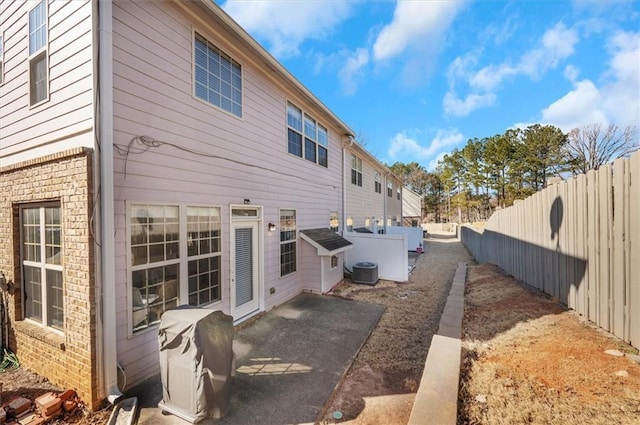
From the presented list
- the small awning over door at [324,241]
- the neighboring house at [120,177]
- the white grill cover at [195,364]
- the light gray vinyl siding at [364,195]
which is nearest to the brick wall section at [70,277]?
the neighboring house at [120,177]

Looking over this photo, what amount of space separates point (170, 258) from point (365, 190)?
37.9 feet

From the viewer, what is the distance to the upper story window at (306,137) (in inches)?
302

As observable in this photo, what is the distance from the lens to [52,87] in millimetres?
3748

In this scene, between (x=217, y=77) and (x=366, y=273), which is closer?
Answer: (x=217, y=77)

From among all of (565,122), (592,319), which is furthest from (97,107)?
(565,122)

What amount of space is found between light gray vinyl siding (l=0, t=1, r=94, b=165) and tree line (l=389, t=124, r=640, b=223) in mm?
26800

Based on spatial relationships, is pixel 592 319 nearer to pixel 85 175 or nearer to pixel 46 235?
pixel 85 175

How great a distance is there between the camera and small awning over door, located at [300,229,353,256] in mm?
7707

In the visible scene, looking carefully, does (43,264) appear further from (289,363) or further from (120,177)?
(289,363)

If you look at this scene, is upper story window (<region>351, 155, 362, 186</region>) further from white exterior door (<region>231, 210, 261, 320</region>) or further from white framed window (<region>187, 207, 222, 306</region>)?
white framed window (<region>187, 207, 222, 306</region>)

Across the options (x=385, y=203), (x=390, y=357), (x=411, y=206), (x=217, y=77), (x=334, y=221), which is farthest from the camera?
(x=411, y=206)

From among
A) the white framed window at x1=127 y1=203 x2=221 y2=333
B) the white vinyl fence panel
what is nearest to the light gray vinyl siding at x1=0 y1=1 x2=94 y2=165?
the white framed window at x1=127 y1=203 x2=221 y2=333

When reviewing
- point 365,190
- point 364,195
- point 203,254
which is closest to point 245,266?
point 203,254

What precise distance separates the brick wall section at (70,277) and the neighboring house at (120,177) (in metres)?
0.02
